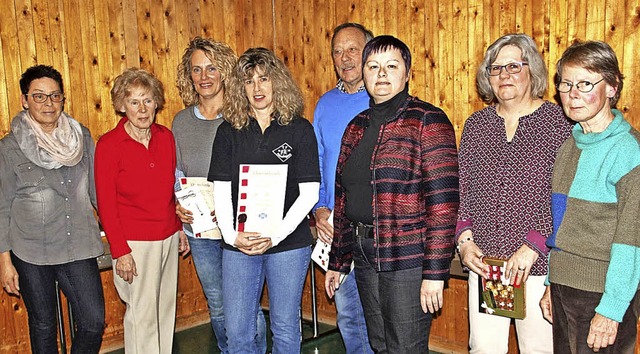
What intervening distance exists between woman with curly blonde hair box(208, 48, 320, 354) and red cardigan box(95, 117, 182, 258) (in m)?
0.48

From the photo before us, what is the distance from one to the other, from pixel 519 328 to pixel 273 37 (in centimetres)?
315

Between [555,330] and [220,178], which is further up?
[220,178]

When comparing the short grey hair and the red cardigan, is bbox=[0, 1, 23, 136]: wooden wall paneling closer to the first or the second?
the red cardigan

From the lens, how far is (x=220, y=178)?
2611mm

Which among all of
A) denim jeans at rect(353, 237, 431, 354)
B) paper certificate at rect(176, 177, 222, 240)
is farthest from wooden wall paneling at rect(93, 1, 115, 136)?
A: denim jeans at rect(353, 237, 431, 354)

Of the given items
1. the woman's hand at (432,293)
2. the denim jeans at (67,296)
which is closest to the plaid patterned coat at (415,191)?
the woman's hand at (432,293)

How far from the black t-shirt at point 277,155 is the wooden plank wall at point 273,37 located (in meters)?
1.32

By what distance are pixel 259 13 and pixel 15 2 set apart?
180cm

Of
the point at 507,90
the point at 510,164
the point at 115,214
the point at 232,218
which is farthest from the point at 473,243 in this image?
the point at 115,214

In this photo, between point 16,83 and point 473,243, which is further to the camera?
point 16,83

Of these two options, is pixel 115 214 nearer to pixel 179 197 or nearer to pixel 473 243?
pixel 179 197

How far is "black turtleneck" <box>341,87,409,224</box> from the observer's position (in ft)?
7.26

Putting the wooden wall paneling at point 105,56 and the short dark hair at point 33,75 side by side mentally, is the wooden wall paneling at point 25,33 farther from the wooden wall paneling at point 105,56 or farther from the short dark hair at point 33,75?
the short dark hair at point 33,75

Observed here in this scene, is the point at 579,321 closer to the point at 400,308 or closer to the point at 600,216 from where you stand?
the point at 600,216
